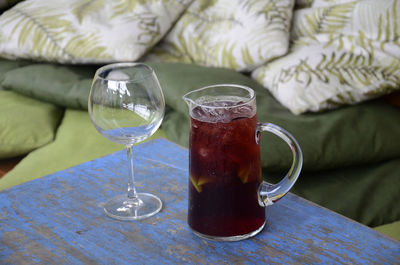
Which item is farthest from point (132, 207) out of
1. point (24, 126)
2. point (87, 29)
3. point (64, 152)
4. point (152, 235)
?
point (87, 29)

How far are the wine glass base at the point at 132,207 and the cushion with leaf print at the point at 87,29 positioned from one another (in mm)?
833

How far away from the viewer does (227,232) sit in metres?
0.55

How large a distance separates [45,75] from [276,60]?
2.09ft

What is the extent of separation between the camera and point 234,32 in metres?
1.37

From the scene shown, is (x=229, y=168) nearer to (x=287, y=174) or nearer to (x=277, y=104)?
(x=287, y=174)

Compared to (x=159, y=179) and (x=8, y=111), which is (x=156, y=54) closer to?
(x=8, y=111)

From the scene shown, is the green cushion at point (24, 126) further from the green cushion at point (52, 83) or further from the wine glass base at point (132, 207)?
the wine glass base at point (132, 207)

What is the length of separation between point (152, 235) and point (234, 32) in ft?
2.95

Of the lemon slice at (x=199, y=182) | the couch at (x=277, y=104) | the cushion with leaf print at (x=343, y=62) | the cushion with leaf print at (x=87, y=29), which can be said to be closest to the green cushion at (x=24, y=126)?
the couch at (x=277, y=104)

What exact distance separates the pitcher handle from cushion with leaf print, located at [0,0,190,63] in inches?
37.2

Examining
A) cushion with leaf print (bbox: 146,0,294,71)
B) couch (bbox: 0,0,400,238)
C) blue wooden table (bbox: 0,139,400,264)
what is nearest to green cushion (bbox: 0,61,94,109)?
couch (bbox: 0,0,400,238)

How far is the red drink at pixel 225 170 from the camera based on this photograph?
53 cm

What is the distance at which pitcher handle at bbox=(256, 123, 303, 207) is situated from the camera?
0.53 m

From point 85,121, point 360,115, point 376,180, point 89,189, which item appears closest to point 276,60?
point 360,115
